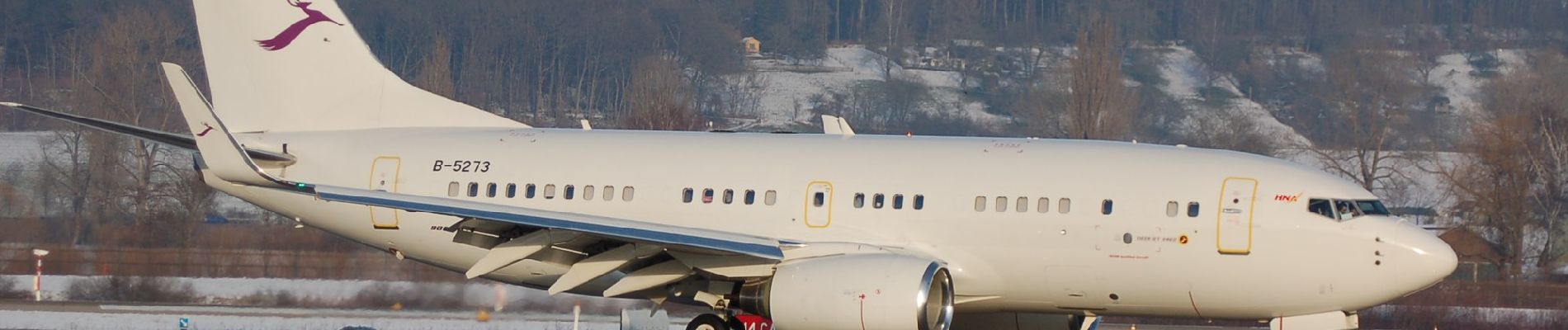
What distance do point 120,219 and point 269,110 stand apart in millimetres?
23449

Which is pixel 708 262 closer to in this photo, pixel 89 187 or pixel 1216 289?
pixel 1216 289

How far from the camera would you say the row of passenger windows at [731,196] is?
77.3ft

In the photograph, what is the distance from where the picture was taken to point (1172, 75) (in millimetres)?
139500

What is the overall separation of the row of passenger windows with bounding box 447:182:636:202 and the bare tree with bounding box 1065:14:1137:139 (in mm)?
40816

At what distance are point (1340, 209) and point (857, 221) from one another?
531cm

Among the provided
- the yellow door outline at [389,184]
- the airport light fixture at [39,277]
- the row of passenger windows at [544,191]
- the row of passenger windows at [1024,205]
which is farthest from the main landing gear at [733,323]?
the airport light fixture at [39,277]

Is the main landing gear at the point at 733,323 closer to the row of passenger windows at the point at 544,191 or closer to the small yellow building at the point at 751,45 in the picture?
the row of passenger windows at the point at 544,191

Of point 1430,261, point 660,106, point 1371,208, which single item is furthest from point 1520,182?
point 1430,261

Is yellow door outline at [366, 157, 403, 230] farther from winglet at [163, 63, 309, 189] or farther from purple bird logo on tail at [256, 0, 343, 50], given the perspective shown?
winglet at [163, 63, 309, 189]

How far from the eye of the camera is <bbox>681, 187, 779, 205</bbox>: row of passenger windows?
77.3 feet

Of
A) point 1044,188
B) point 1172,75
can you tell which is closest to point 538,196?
point 1044,188

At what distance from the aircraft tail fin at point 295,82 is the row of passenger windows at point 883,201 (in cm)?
568

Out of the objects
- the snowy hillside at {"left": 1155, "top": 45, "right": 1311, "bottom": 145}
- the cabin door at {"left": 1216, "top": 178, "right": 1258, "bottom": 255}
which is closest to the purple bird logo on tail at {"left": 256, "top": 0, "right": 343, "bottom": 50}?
the cabin door at {"left": 1216, "top": 178, "right": 1258, "bottom": 255}

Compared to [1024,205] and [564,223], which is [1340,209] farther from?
[564,223]
